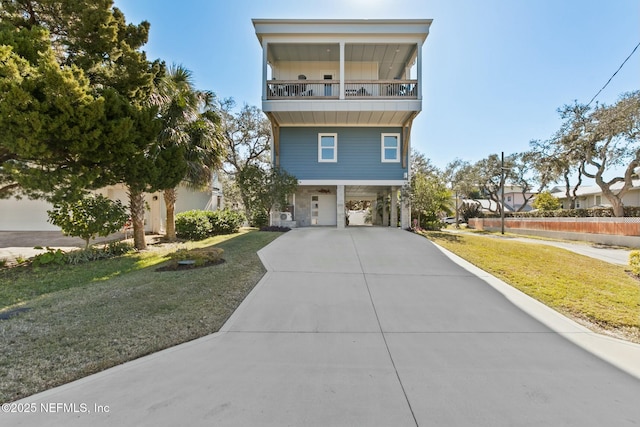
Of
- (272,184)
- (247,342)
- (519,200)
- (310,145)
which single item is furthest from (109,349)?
(519,200)

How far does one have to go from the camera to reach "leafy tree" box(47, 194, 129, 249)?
9.15 meters

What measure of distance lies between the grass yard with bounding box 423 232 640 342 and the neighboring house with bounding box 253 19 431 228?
6.59 m

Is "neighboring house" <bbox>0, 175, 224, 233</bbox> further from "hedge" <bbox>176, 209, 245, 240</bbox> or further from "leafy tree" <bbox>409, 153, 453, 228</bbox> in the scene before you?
"leafy tree" <bbox>409, 153, 453, 228</bbox>

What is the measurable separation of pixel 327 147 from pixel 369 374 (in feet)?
44.4

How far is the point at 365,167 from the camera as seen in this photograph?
15336 mm

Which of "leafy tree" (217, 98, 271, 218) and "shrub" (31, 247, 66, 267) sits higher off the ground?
"leafy tree" (217, 98, 271, 218)

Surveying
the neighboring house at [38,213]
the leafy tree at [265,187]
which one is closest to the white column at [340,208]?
the leafy tree at [265,187]

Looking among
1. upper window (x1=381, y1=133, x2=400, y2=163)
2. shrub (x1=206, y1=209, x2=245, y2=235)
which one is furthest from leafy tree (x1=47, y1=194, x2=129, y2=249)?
upper window (x1=381, y1=133, x2=400, y2=163)

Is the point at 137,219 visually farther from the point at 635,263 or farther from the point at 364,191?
the point at 635,263

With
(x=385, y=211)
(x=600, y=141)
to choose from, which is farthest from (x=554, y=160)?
(x=385, y=211)

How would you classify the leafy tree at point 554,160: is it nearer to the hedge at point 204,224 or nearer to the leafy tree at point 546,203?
the leafy tree at point 546,203

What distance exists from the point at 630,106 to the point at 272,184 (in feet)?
71.0

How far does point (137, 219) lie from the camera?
11031mm

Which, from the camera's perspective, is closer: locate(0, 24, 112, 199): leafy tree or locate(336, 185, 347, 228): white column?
locate(0, 24, 112, 199): leafy tree
